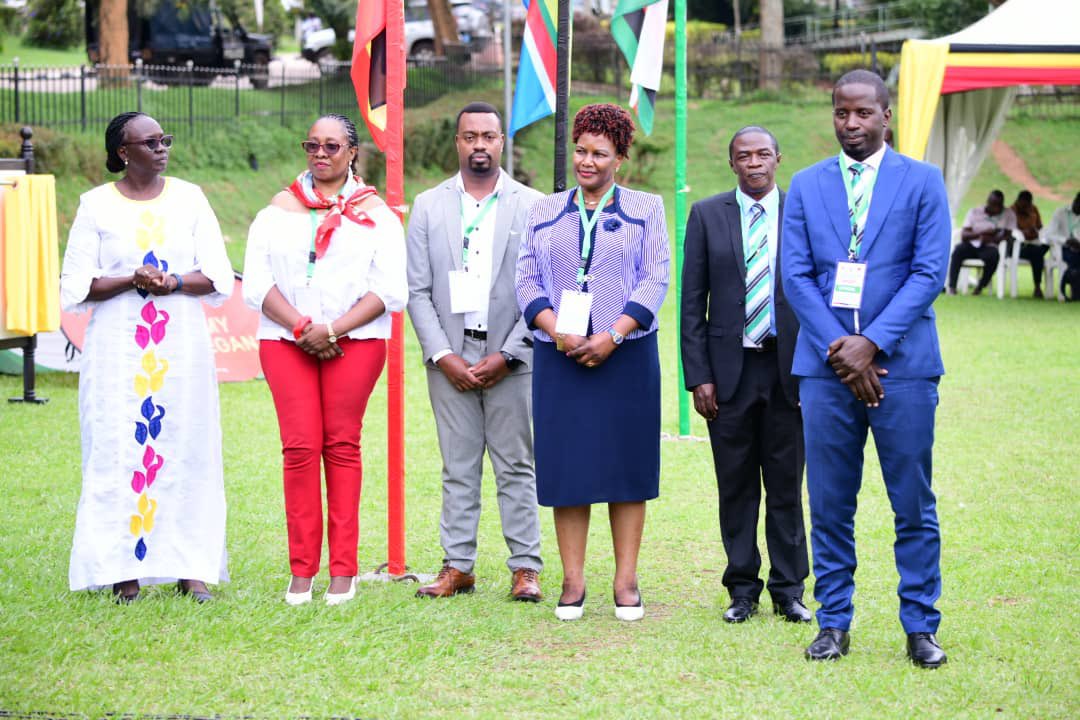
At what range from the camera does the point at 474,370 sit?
248 inches

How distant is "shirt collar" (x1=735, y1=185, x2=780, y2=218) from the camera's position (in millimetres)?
6078

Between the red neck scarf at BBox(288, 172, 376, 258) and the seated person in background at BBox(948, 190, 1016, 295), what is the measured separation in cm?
1623

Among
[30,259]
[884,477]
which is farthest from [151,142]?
[30,259]

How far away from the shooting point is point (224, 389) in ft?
41.5

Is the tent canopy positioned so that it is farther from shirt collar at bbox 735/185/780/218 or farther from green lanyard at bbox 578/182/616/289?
green lanyard at bbox 578/182/616/289

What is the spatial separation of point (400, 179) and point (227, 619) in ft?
7.16

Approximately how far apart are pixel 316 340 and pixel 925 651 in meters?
2.74

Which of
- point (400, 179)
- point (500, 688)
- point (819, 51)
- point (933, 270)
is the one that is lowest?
point (500, 688)

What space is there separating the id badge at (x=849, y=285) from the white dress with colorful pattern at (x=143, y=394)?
8.80ft

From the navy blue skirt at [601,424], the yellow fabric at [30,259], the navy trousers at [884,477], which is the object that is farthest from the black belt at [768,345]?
the yellow fabric at [30,259]

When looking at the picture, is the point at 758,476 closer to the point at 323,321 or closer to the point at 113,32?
the point at 323,321

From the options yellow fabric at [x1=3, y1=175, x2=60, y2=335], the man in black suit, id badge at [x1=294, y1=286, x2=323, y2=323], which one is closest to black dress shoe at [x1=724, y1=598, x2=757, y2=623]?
the man in black suit

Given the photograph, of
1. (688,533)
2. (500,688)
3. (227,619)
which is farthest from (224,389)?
(500,688)

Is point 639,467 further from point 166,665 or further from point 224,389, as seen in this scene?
point 224,389
